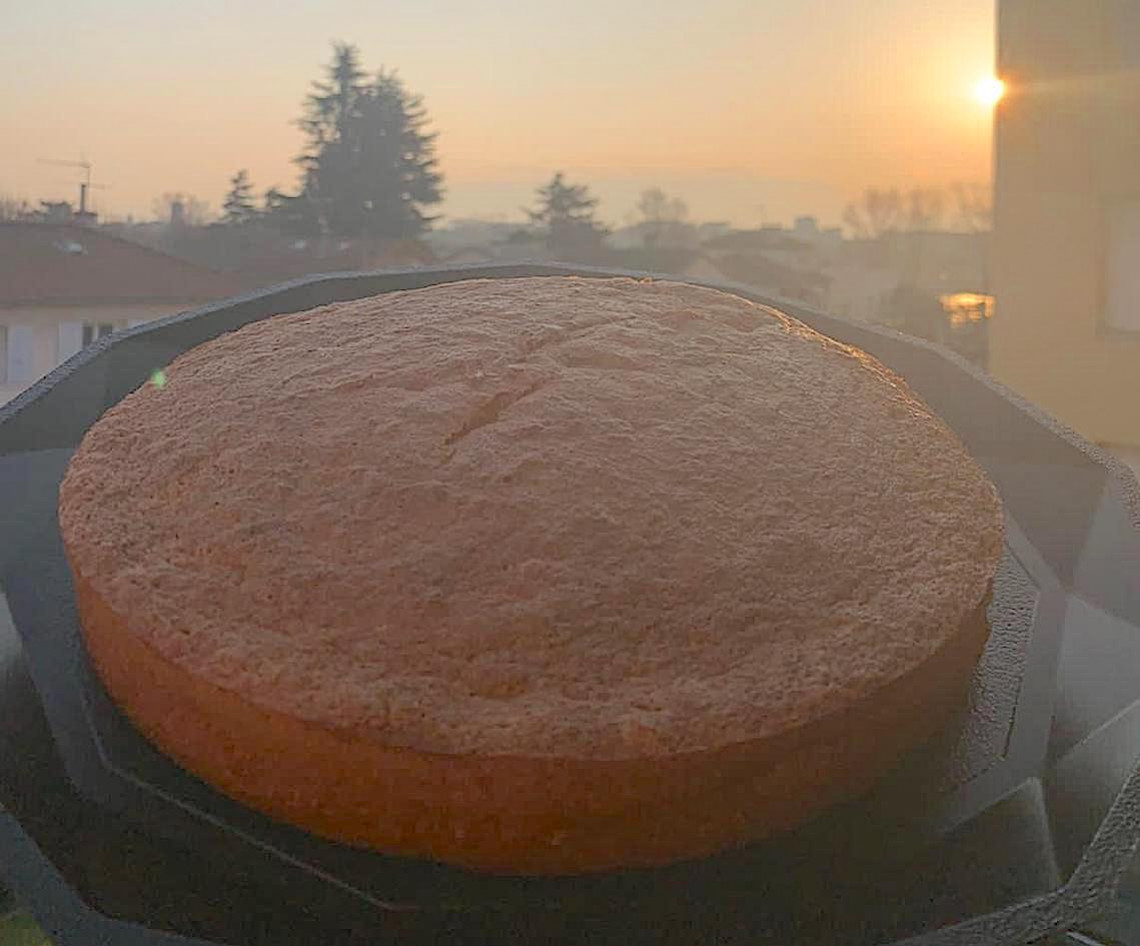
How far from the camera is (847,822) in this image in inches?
22.8

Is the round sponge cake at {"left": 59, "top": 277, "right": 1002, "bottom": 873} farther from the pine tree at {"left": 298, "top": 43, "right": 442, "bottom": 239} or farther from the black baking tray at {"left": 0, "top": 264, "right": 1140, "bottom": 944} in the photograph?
the pine tree at {"left": 298, "top": 43, "right": 442, "bottom": 239}

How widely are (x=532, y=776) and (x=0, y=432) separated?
0.49 metres

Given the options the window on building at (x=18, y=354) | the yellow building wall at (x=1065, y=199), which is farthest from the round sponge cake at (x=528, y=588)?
the yellow building wall at (x=1065, y=199)

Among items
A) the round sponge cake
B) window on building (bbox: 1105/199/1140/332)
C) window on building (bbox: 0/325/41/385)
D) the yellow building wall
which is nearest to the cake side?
the round sponge cake

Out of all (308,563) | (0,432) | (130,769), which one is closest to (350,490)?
(308,563)

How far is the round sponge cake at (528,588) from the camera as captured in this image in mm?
528

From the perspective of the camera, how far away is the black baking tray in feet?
1.60

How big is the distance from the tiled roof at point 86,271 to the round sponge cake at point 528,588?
1.28 ft

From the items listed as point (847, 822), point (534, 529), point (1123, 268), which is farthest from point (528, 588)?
point (1123, 268)

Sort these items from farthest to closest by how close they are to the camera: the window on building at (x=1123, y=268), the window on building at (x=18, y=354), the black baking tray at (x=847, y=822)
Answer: the window on building at (x=1123, y=268)
the window on building at (x=18, y=354)
the black baking tray at (x=847, y=822)

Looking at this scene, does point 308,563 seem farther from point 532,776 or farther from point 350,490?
point 532,776

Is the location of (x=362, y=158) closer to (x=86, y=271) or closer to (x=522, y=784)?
(x=86, y=271)

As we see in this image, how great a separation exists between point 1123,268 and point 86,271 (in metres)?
1.18

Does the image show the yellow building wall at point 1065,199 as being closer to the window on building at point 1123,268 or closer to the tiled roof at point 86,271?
the window on building at point 1123,268
